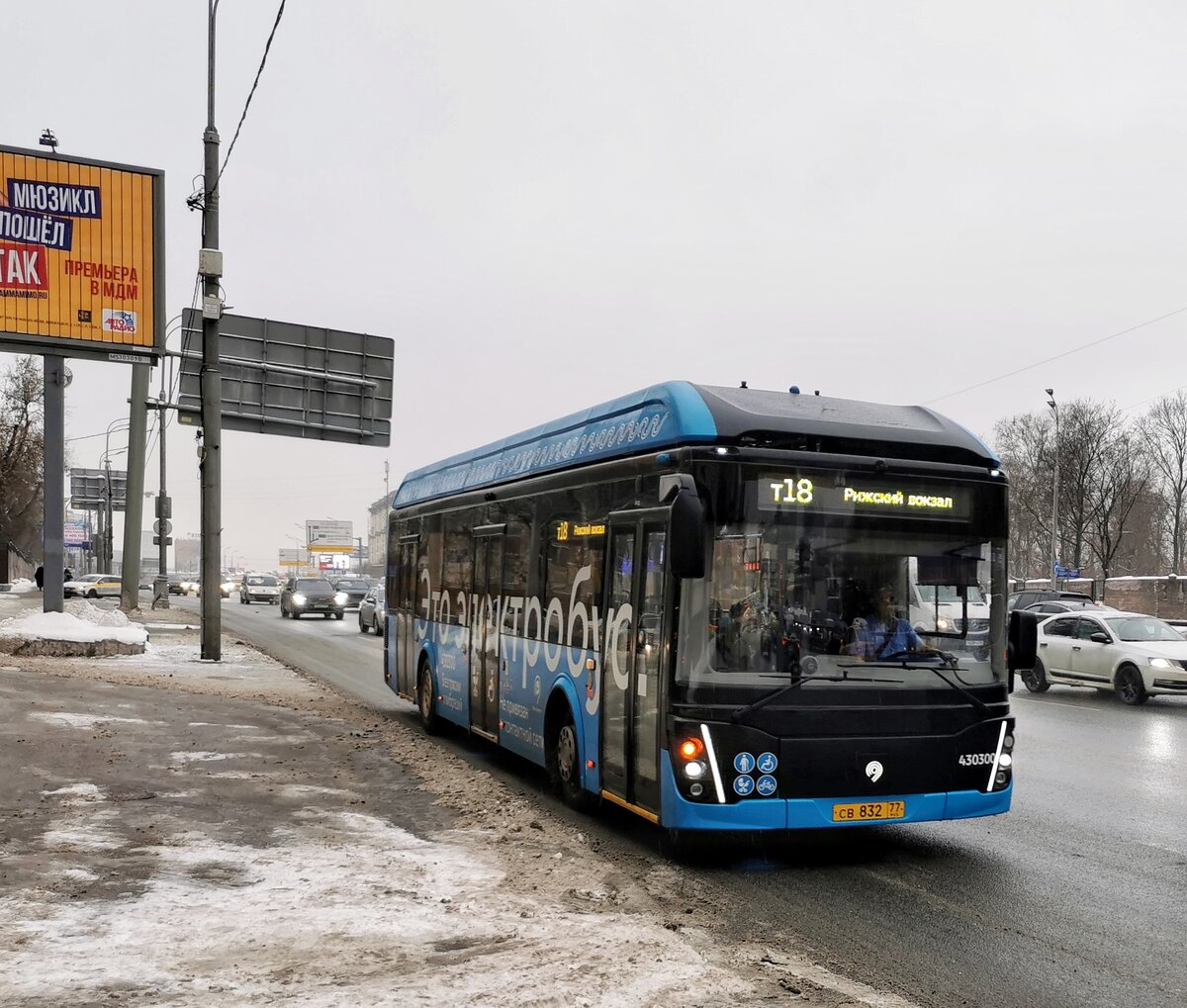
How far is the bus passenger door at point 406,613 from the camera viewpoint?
1466cm

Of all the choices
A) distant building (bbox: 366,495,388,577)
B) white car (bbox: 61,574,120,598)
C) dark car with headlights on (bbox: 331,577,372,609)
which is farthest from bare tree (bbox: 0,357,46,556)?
distant building (bbox: 366,495,388,577)

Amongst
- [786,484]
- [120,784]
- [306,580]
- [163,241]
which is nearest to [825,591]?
[786,484]

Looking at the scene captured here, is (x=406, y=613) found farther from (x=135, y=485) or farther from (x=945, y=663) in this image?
(x=135, y=485)

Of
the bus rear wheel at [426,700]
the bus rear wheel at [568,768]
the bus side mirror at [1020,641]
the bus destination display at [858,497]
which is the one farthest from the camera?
the bus rear wheel at [426,700]

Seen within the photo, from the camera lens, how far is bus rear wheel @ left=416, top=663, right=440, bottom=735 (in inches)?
540

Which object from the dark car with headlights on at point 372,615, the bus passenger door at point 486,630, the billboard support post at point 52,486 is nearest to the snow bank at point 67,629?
the billboard support post at point 52,486

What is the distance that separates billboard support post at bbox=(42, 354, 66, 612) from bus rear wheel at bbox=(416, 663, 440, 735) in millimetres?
10807

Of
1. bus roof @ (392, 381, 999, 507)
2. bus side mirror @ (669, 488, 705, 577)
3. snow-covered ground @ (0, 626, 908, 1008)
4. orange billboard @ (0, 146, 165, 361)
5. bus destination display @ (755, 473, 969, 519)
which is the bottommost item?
snow-covered ground @ (0, 626, 908, 1008)

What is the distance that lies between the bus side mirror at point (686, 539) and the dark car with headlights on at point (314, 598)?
40378 mm

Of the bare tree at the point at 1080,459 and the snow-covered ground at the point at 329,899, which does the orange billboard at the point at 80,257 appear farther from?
the bare tree at the point at 1080,459

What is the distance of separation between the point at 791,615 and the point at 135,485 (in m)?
33.6

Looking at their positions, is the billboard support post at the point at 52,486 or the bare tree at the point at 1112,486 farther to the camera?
the bare tree at the point at 1112,486

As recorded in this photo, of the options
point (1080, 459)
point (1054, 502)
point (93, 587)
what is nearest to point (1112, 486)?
point (1080, 459)

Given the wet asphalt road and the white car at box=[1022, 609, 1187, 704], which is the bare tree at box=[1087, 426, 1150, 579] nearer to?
the white car at box=[1022, 609, 1187, 704]
